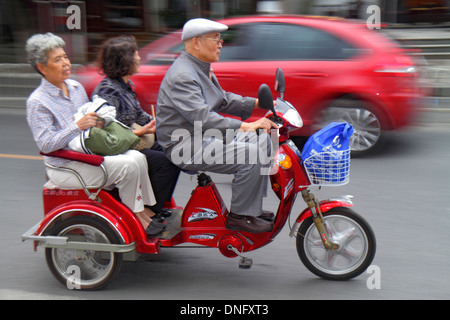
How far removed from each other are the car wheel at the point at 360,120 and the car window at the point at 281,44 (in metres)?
0.57

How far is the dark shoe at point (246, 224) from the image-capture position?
3830 mm

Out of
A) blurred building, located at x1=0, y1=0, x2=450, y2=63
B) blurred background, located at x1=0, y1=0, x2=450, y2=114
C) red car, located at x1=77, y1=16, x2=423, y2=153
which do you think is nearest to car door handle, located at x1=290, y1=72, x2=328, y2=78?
red car, located at x1=77, y1=16, x2=423, y2=153

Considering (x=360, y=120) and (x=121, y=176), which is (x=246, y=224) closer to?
(x=121, y=176)

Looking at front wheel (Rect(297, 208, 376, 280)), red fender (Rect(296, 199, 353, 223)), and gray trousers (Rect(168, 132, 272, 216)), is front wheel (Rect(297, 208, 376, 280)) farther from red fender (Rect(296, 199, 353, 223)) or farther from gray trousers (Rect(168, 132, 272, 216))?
gray trousers (Rect(168, 132, 272, 216))

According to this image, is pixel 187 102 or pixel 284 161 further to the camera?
pixel 284 161

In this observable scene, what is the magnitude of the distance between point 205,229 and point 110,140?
33.6 inches

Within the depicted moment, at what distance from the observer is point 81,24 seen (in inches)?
615

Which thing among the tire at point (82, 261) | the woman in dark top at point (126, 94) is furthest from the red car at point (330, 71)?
the tire at point (82, 261)

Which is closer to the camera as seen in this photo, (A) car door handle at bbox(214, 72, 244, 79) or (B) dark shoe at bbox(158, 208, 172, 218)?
(B) dark shoe at bbox(158, 208, 172, 218)

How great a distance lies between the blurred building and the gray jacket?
10.5 metres

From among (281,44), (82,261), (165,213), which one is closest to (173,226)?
(165,213)

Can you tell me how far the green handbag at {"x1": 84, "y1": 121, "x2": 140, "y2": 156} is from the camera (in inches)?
144

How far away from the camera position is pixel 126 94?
13.0 ft

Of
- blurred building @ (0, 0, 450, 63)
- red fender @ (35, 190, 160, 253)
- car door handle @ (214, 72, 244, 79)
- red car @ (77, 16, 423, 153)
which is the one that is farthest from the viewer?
blurred building @ (0, 0, 450, 63)
